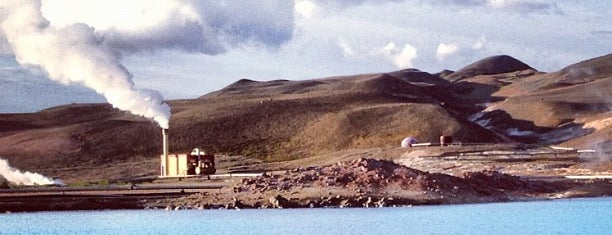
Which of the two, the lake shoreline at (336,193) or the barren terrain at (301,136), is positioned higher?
the barren terrain at (301,136)

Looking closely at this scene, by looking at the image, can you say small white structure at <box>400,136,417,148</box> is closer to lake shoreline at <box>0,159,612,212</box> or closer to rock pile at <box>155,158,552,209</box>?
lake shoreline at <box>0,159,612,212</box>

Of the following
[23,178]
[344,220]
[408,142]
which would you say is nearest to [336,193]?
[344,220]

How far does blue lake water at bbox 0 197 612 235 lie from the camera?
5444 cm

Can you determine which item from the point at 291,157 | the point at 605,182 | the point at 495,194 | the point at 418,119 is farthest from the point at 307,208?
the point at 418,119

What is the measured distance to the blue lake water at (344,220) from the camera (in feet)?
179

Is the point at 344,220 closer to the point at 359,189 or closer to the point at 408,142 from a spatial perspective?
the point at 359,189

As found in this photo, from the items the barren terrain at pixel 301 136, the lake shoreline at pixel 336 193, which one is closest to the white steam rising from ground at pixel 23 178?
the barren terrain at pixel 301 136

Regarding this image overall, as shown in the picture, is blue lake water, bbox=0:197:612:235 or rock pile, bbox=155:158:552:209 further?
rock pile, bbox=155:158:552:209

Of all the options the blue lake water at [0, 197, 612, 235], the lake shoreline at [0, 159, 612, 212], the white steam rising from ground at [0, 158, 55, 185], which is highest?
the white steam rising from ground at [0, 158, 55, 185]

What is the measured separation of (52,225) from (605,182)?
40054 millimetres

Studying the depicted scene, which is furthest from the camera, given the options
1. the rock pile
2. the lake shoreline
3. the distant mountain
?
the distant mountain

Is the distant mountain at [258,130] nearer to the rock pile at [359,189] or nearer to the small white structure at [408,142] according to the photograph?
the small white structure at [408,142]

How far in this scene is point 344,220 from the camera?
60.8m

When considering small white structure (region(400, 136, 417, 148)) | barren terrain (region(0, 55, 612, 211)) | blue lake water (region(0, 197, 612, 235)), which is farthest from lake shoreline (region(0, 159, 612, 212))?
small white structure (region(400, 136, 417, 148))
